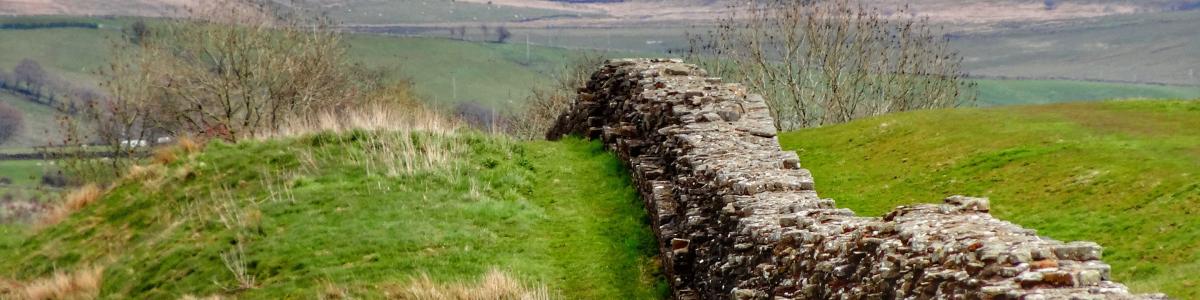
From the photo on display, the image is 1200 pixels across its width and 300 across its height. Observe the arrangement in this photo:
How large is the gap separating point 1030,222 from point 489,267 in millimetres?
8069

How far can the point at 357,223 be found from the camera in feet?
75.4

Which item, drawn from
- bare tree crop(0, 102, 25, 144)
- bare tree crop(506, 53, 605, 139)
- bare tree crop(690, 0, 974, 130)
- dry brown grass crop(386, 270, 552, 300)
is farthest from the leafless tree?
bare tree crop(0, 102, 25, 144)

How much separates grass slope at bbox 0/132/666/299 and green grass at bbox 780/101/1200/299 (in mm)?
5196

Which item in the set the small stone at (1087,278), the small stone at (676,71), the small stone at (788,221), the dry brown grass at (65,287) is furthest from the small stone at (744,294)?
the small stone at (676,71)

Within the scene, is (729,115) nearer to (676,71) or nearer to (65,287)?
(676,71)

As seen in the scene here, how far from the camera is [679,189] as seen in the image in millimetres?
20422

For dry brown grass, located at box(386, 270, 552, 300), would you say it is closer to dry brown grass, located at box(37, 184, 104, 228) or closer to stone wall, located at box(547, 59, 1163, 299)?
stone wall, located at box(547, 59, 1163, 299)

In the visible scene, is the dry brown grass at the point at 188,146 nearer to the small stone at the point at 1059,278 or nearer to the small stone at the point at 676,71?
the small stone at the point at 676,71

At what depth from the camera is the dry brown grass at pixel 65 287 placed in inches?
932

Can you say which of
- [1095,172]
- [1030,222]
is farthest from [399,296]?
[1095,172]

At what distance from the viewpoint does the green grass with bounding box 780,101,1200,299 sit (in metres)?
17.8

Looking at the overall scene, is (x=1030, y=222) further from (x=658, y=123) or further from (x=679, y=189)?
(x=658, y=123)

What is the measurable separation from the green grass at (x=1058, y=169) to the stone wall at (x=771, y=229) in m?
3.31

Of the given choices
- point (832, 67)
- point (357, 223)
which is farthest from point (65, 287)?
point (832, 67)
